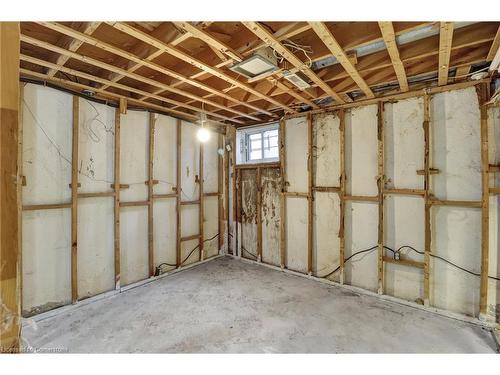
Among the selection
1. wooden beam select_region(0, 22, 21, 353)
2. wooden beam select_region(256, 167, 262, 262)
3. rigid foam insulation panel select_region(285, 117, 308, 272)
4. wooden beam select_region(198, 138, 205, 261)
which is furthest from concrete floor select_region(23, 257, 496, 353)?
wooden beam select_region(0, 22, 21, 353)

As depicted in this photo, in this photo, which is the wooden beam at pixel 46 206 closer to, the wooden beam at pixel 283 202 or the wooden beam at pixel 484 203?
the wooden beam at pixel 283 202

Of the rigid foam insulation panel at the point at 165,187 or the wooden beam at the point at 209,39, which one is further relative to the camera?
the rigid foam insulation panel at the point at 165,187

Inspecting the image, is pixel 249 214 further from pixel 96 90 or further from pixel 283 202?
pixel 96 90

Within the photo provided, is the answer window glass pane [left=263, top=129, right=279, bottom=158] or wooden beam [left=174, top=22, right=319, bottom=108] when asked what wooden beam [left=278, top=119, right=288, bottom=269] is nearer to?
window glass pane [left=263, top=129, right=279, bottom=158]

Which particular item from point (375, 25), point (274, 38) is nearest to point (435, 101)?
point (375, 25)

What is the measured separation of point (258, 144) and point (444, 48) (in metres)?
3.09

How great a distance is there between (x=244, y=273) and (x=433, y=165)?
3.08 meters

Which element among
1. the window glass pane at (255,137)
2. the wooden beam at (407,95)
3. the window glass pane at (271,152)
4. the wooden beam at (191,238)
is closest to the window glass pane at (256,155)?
the window glass pane at (271,152)

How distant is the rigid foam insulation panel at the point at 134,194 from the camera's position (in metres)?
3.36

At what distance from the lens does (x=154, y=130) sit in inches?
145

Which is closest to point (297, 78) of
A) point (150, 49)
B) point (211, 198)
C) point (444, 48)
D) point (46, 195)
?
point (444, 48)

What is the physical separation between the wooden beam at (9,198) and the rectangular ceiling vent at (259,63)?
5.67ft

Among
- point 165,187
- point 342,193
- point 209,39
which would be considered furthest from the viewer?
point 165,187

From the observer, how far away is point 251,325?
8.11 feet
